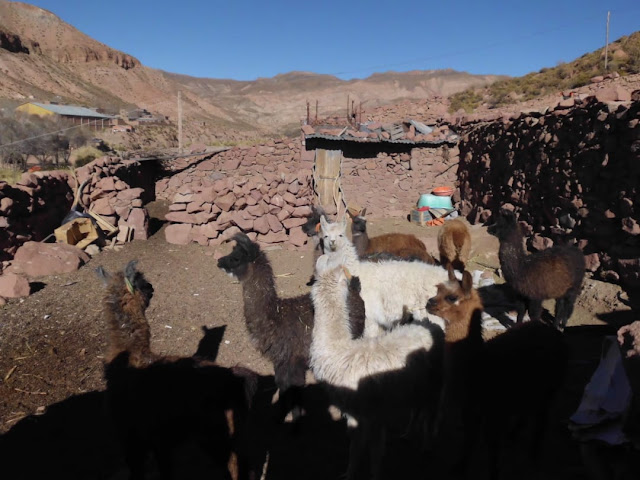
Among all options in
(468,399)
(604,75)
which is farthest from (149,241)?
(604,75)

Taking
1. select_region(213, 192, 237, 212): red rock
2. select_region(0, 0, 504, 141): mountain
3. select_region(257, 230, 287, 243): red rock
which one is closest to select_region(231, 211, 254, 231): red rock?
select_region(213, 192, 237, 212): red rock

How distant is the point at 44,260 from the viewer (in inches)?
313

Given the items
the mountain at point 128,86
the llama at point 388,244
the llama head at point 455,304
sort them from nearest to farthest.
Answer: the llama head at point 455,304 → the llama at point 388,244 → the mountain at point 128,86

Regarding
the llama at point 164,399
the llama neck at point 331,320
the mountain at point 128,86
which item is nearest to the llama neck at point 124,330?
the llama at point 164,399

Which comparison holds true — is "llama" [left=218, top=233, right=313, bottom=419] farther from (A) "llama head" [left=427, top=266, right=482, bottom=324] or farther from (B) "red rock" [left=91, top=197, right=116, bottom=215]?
(B) "red rock" [left=91, top=197, right=116, bottom=215]

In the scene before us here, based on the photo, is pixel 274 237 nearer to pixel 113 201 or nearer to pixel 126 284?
pixel 113 201

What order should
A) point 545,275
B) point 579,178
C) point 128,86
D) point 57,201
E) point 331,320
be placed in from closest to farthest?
point 331,320
point 545,275
point 579,178
point 57,201
point 128,86

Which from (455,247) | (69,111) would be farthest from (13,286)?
(69,111)

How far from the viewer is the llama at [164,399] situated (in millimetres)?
2906

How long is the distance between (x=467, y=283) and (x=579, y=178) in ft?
20.8

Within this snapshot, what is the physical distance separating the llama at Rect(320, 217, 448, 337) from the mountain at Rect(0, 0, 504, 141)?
34.0 meters

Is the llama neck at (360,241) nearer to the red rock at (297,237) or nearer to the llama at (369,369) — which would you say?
the red rock at (297,237)

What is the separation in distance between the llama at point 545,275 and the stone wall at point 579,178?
1.56 m

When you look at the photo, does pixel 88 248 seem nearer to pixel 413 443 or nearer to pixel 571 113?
pixel 413 443
